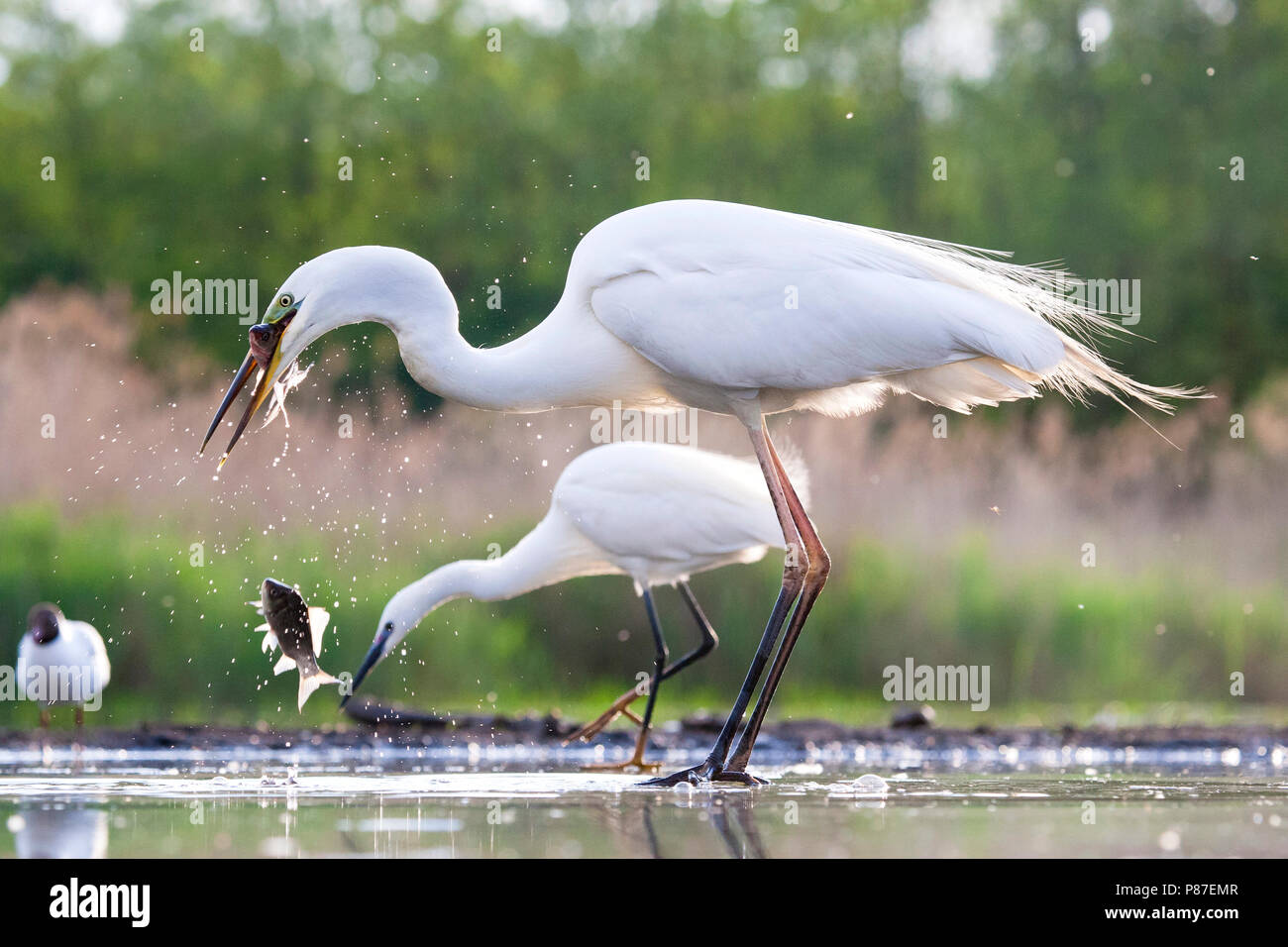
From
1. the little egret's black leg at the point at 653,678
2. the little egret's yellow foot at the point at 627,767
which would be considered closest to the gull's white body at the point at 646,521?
the little egret's black leg at the point at 653,678

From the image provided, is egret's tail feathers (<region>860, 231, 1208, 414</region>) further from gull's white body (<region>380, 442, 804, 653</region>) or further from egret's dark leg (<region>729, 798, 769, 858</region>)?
gull's white body (<region>380, 442, 804, 653</region>)

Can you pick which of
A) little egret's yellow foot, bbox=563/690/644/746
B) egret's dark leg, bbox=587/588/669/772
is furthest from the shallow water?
little egret's yellow foot, bbox=563/690/644/746

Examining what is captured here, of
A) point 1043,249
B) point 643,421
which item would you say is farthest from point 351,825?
point 1043,249

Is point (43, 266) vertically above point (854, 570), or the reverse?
point (43, 266)

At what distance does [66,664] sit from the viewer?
9578 mm

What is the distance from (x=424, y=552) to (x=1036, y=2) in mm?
17427

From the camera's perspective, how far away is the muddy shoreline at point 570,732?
8.87 meters

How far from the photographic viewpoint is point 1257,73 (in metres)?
24.2

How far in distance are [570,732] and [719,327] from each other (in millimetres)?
3833

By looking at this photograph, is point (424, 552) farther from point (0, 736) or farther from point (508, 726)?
point (0, 736)

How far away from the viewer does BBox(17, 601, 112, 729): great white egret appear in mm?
9539
